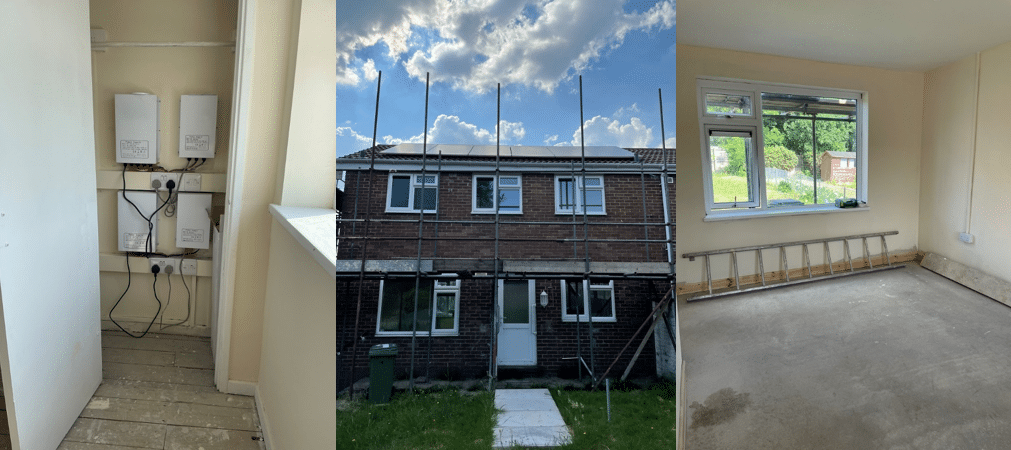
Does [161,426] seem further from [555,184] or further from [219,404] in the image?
[555,184]

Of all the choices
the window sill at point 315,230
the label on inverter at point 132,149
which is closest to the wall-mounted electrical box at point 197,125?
the label on inverter at point 132,149

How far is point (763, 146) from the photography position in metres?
→ 1.15

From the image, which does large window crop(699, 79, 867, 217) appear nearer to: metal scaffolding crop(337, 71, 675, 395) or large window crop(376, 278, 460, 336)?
metal scaffolding crop(337, 71, 675, 395)

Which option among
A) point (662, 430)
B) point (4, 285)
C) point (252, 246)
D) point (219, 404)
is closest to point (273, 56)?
point (252, 246)

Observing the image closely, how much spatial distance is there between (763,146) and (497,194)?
25.3 inches

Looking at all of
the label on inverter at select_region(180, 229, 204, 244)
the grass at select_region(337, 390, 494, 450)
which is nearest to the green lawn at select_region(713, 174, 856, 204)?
the grass at select_region(337, 390, 494, 450)

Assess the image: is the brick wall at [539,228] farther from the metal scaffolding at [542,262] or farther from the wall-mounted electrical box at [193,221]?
the wall-mounted electrical box at [193,221]

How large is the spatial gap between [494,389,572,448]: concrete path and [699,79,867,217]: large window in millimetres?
614

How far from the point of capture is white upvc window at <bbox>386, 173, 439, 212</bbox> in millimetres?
1193

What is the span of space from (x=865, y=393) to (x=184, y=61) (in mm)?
3707

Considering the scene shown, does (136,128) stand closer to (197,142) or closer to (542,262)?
(197,142)

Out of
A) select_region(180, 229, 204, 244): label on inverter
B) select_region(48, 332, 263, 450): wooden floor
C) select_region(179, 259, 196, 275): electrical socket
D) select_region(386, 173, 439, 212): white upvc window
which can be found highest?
select_region(386, 173, 439, 212): white upvc window

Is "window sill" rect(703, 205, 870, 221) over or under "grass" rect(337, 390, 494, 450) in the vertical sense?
over

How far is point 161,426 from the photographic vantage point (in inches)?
82.2
